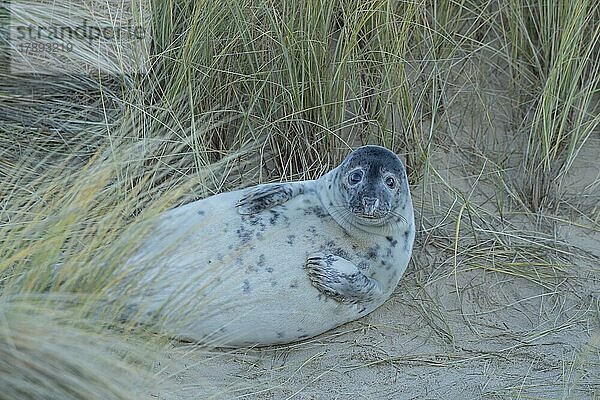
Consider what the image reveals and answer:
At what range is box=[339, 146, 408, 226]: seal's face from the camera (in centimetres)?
363

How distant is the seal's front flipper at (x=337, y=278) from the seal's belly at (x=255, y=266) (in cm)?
3

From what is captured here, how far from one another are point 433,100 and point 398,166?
3.07ft

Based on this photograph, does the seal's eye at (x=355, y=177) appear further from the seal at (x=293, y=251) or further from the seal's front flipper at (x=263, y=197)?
the seal's front flipper at (x=263, y=197)

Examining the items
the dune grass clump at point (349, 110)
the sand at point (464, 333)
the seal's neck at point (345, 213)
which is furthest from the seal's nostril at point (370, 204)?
the dune grass clump at point (349, 110)

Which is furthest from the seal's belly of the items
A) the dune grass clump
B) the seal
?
the dune grass clump

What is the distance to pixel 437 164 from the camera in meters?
4.68

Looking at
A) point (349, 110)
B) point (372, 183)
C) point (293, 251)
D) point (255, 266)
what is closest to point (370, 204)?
point (372, 183)

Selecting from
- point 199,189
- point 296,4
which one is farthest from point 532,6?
point 199,189

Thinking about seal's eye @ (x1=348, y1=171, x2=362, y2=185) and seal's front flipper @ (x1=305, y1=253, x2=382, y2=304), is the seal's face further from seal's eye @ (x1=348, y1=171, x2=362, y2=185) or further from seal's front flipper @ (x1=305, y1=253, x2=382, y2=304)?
seal's front flipper @ (x1=305, y1=253, x2=382, y2=304)

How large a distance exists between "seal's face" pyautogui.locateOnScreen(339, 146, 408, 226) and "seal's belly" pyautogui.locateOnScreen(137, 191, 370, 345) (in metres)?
0.18

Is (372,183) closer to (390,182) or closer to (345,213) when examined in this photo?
(390,182)

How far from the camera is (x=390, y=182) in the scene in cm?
369

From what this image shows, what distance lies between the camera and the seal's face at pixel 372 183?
363 centimetres

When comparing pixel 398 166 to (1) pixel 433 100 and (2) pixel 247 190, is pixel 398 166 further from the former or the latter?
(1) pixel 433 100
